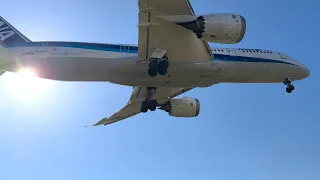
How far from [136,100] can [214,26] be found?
1060 centimetres

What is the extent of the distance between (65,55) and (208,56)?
24.8ft

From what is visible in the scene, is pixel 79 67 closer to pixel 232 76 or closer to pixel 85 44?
pixel 85 44

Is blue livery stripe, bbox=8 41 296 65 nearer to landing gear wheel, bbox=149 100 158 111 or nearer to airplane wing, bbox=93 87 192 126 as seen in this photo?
airplane wing, bbox=93 87 192 126

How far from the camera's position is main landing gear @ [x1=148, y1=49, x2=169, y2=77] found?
27234 mm

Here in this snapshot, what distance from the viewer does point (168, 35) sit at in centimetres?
2670

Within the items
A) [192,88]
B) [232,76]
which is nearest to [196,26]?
[232,76]

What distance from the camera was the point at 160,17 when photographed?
83.6 ft

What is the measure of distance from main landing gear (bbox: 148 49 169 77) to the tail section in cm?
682

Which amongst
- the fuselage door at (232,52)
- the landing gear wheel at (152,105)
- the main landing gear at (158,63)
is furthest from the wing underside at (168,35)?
the landing gear wheel at (152,105)

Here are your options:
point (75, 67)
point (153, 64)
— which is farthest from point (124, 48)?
point (75, 67)

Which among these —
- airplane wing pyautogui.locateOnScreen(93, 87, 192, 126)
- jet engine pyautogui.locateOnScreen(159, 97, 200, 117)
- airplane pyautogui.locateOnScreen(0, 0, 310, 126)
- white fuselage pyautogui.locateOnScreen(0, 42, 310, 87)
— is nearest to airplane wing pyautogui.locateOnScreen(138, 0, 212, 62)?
airplane pyautogui.locateOnScreen(0, 0, 310, 126)

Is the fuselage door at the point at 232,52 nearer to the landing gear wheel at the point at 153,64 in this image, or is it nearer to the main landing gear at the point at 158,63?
the main landing gear at the point at 158,63

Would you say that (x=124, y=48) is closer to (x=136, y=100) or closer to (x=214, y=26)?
(x=214, y=26)

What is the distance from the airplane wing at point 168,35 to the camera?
82.2ft
